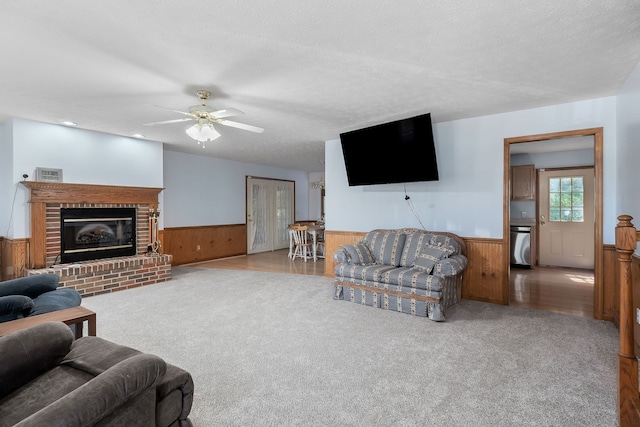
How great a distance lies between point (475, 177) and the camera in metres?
4.20

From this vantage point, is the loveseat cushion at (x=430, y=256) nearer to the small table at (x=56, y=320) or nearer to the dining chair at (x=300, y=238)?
the small table at (x=56, y=320)

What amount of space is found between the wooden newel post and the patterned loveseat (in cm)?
160

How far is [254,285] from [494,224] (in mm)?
3397

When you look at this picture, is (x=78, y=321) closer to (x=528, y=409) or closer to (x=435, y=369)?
(x=435, y=369)

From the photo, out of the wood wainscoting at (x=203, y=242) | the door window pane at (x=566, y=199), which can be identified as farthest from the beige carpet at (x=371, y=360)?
the door window pane at (x=566, y=199)

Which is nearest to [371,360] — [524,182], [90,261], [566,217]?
[90,261]

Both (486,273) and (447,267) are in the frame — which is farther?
(486,273)

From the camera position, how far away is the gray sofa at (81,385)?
3.54 feet

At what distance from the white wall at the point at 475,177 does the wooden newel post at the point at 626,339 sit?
2.10 m

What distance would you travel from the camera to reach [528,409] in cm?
188

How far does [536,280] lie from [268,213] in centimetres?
615

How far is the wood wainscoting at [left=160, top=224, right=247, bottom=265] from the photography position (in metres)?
6.54

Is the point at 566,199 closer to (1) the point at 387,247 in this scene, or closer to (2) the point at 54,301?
(1) the point at 387,247

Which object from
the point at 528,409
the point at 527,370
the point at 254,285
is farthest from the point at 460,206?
the point at 254,285
